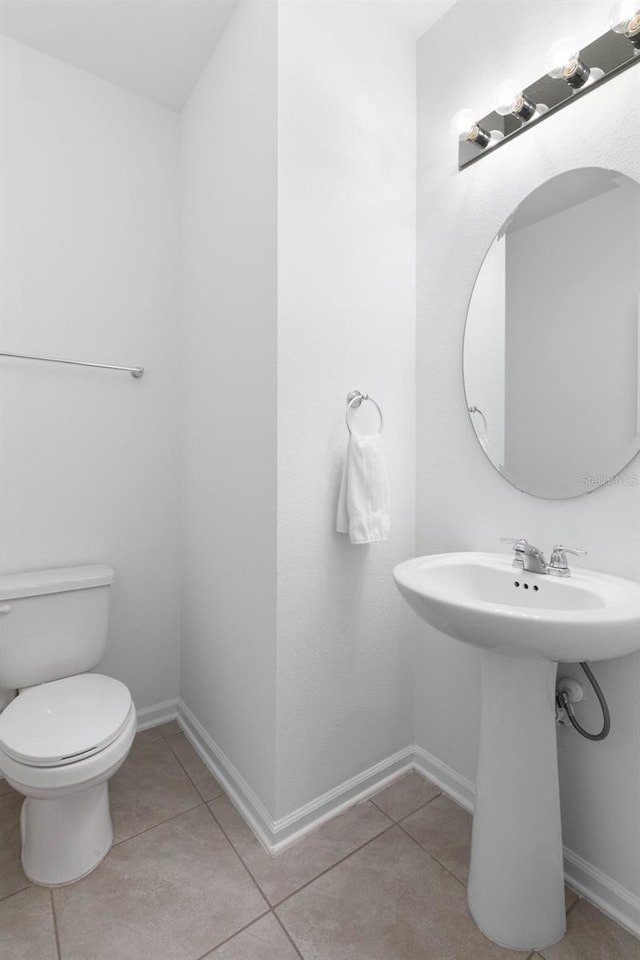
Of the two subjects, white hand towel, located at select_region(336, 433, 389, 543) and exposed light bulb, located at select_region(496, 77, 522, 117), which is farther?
white hand towel, located at select_region(336, 433, 389, 543)

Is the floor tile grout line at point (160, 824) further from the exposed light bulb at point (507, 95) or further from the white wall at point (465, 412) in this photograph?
the exposed light bulb at point (507, 95)

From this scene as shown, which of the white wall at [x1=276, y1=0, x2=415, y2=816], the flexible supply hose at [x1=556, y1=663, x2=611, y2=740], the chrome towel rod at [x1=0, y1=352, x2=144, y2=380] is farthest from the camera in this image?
the chrome towel rod at [x1=0, y1=352, x2=144, y2=380]

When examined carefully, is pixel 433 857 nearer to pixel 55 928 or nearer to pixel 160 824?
pixel 160 824

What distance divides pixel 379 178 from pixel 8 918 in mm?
2331

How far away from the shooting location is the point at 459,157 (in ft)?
5.01

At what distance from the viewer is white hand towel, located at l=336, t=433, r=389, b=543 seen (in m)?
1.45

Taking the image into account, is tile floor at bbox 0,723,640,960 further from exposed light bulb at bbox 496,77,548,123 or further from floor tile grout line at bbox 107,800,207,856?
exposed light bulb at bbox 496,77,548,123

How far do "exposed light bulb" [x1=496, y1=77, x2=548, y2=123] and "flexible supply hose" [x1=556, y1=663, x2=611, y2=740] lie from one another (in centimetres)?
147

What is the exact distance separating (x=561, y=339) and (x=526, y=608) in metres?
0.75

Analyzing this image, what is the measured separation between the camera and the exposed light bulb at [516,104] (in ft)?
4.28


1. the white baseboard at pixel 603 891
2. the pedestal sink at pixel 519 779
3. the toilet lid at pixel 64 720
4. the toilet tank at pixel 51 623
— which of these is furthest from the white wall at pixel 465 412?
the toilet tank at pixel 51 623

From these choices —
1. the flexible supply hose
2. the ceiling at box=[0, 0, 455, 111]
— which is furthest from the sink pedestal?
the ceiling at box=[0, 0, 455, 111]

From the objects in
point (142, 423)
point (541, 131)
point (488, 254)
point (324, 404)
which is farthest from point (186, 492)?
point (541, 131)

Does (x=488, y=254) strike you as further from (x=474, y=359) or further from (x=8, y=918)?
(x=8, y=918)
